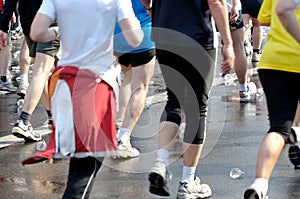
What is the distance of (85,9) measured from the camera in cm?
464

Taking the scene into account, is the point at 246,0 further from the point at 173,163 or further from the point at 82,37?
the point at 82,37

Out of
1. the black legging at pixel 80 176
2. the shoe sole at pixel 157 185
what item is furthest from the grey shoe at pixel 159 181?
the black legging at pixel 80 176

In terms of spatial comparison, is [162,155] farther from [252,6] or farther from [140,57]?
[252,6]

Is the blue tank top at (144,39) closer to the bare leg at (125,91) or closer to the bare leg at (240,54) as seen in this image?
the bare leg at (125,91)

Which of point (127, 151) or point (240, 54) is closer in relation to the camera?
point (127, 151)

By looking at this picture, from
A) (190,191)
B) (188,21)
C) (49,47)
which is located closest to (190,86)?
(188,21)

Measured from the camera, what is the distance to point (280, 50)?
534 centimetres

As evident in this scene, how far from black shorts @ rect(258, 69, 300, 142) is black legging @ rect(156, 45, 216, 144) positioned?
44cm

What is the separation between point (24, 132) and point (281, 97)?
2931 mm

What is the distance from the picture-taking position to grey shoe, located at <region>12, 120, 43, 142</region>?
7.37 metres

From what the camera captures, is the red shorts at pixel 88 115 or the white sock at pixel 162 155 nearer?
the red shorts at pixel 88 115

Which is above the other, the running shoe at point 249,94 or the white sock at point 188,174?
the white sock at point 188,174

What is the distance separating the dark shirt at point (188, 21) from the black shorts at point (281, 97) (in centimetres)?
51

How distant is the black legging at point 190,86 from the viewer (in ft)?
18.3
